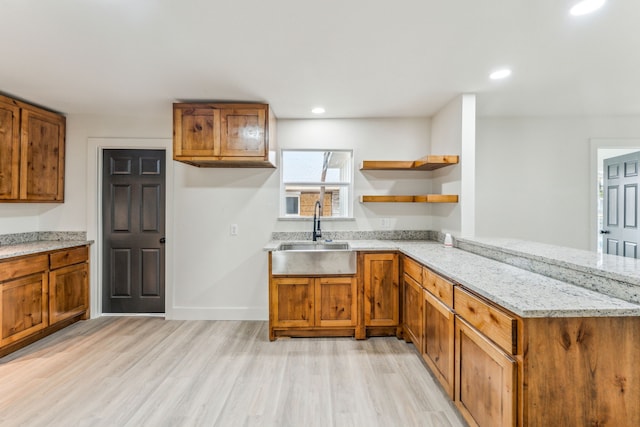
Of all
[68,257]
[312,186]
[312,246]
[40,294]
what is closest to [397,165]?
[312,186]

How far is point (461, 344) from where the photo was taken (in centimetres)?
174

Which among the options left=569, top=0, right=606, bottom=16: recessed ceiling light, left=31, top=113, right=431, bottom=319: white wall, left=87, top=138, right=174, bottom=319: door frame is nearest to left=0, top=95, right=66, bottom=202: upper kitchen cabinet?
left=31, top=113, right=431, bottom=319: white wall

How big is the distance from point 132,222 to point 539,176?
484 cm

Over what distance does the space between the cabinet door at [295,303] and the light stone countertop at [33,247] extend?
2.19 m

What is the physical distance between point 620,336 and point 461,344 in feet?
2.30

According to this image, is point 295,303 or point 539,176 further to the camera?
point 539,176

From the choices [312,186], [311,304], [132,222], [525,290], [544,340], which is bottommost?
[311,304]

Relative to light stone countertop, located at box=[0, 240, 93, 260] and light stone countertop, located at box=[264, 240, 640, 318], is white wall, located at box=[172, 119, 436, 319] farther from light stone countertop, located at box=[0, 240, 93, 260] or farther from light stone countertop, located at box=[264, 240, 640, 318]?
light stone countertop, located at box=[264, 240, 640, 318]

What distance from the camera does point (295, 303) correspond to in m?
2.92

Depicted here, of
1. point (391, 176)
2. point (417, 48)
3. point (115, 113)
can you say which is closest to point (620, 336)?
point (417, 48)

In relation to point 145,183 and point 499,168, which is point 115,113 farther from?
point 499,168

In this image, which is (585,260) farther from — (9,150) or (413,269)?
(9,150)

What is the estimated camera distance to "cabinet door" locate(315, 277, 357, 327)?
2920mm

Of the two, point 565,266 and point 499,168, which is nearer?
point 565,266
